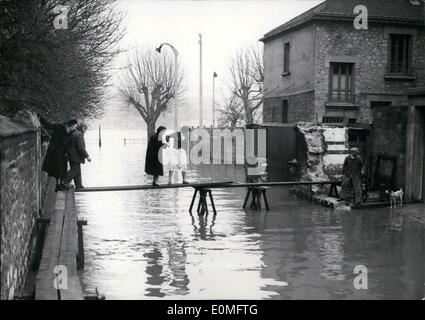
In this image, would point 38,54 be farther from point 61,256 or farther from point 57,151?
point 61,256

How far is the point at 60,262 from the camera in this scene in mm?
7516

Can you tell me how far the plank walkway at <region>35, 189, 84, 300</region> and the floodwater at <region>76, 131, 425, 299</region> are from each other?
65 cm

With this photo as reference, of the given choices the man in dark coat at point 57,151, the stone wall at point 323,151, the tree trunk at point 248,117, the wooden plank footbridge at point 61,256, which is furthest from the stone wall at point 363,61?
the tree trunk at point 248,117

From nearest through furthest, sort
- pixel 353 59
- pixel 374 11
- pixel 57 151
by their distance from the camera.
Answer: pixel 57 151, pixel 353 59, pixel 374 11

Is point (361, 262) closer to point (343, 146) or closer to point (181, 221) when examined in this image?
point (181, 221)

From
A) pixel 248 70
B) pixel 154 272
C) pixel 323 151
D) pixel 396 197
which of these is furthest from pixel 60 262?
pixel 248 70

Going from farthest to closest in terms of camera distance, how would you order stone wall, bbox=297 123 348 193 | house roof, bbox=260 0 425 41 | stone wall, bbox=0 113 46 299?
house roof, bbox=260 0 425 41 < stone wall, bbox=297 123 348 193 < stone wall, bbox=0 113 46 299

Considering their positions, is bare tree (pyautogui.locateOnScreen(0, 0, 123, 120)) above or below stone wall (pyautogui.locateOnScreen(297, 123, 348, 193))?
above

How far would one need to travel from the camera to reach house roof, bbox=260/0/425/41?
2752 centimetres

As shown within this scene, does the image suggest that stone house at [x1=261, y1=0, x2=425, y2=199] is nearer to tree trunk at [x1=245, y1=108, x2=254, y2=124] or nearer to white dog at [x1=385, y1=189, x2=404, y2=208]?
white dog at [x1=385, y1=189, x2=404, y2=208]

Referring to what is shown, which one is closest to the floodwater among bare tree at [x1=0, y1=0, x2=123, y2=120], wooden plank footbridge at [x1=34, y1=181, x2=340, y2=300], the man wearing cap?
wooden plank footbridge at [x1=34, y1=181, x2=340, y2=300]

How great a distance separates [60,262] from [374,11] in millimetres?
25380

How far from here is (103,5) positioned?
18.5m
